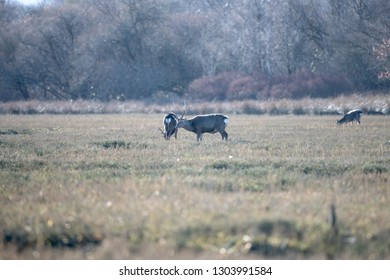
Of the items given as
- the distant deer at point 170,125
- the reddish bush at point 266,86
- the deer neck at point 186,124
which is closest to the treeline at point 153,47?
the reddish bush at point 266,86

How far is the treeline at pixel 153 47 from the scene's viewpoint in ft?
212

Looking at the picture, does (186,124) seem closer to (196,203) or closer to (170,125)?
(170,125)

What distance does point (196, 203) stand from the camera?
11.1m

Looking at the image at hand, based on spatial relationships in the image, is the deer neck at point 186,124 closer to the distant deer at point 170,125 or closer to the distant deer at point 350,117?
the distant deer at point 170,125

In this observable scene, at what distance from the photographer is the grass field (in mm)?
9242

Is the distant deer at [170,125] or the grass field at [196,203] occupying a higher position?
the distant deer at [170,125]

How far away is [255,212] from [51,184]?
15.9 ft

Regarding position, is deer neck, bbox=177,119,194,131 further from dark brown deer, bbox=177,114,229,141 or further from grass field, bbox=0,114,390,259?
grass field, bbox=0,114,390,259

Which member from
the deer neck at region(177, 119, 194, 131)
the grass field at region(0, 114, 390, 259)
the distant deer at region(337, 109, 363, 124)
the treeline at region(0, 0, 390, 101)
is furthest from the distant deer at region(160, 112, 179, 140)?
the treeline at region(0, 0, 390, 101)

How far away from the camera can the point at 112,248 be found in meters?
9.09

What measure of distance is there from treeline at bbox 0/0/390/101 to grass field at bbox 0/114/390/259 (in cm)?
4470

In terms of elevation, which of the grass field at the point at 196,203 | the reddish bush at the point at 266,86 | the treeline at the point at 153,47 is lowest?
the grass field at the point at 196,203

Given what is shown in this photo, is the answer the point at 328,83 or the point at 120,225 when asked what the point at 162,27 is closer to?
the point at 328,83

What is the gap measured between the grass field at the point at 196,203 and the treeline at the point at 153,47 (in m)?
44.7
